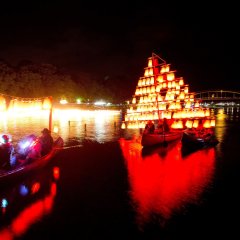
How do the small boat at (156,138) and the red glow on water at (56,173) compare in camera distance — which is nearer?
the red glow on water at (56,173)

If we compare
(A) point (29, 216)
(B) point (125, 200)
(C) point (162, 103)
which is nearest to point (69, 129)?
(C) point (162, 103)

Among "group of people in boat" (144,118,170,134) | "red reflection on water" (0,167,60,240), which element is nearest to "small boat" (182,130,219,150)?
"group of people in boat" (144,118,170,134)

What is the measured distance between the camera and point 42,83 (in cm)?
7256

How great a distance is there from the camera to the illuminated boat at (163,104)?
86.3 ft

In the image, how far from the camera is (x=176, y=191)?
11.5m

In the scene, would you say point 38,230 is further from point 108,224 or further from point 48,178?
point 48,178

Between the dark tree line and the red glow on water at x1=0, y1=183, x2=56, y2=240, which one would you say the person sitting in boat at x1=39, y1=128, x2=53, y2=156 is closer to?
the red glow on water at x1=0, y1=183, x2=56, y2=240

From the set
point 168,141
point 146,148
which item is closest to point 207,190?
point 146,148

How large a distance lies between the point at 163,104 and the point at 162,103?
0.14 m

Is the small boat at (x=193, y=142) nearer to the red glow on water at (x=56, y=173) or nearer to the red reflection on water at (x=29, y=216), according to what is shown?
the red glow on water at (x=56, y=173)

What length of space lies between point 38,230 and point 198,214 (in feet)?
15.9

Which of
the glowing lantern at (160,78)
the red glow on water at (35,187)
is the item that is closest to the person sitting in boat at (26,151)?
the red glow on water at (35,187)

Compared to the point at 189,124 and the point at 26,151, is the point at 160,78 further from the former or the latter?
the point at 26,151

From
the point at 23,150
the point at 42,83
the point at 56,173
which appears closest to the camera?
the point at 23,150
